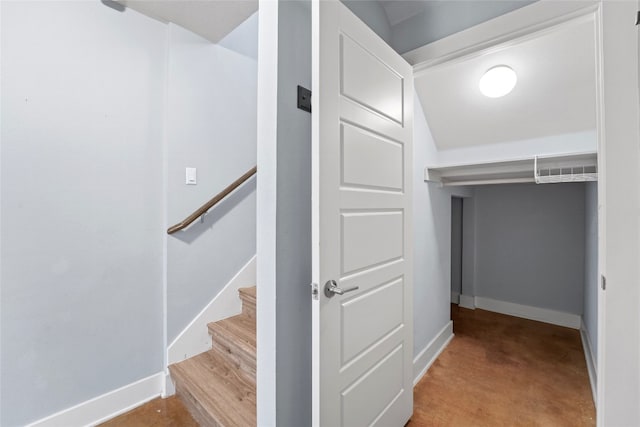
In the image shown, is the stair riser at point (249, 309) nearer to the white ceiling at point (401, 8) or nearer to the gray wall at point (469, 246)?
the white ceiling at point (401, 8)

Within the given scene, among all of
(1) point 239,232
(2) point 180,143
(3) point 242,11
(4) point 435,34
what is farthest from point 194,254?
(4) point 435,34

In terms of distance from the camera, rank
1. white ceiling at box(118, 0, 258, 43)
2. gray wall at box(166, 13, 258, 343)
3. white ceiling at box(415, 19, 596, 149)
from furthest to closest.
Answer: gray wall at box(166, 13, 258, 343)
white ceiling at box(118, 0, 258, 43)
white ceiling at box(415, 19, 596, 149)

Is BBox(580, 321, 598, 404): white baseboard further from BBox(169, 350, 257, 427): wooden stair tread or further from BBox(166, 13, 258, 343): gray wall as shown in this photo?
BBox(166, 13, 258, 343): gray wall

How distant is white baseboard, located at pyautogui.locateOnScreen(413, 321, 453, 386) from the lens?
1.97 meters

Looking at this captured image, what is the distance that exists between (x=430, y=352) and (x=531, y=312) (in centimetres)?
165

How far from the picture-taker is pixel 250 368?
1.60 m

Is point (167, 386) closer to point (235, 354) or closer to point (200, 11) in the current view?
Answer: point (235, 354)

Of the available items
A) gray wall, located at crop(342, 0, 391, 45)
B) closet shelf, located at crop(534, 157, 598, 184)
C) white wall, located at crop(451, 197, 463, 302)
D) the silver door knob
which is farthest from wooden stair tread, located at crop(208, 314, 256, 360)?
white wall, located at crop(451, 197, 463, 302)

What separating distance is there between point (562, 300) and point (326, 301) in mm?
3119

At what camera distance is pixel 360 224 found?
1.17 metres

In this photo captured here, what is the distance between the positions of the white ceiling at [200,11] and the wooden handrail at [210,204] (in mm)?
956

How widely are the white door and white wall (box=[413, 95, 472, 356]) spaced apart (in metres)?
0.45

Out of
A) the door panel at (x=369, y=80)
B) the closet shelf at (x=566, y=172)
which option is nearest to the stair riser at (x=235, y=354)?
the door panel at (x=369, y=80)

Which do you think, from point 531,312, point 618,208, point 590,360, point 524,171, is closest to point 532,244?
point 531,312
